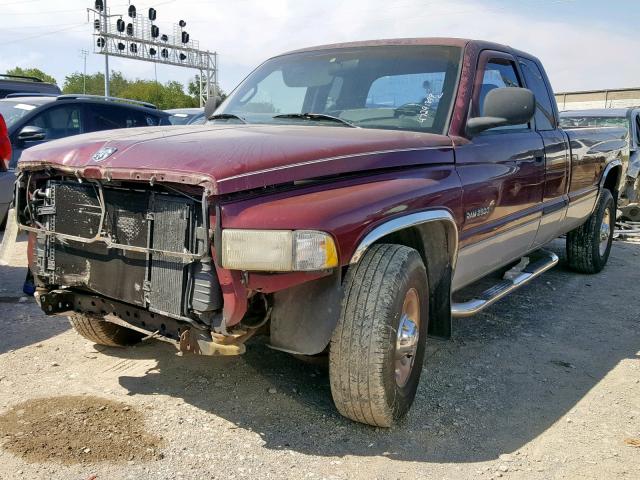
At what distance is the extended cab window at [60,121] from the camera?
782 cm

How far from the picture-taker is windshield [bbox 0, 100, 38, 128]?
771 centimetres

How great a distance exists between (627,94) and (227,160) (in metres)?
29.5

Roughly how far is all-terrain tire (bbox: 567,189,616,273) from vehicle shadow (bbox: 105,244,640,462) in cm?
137

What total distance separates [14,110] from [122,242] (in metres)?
6.24

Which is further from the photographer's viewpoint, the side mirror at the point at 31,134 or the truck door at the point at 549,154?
the side mirror at the point at 31,134

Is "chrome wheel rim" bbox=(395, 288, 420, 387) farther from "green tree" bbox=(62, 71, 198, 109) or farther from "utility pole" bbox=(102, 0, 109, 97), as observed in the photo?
"green tree" bbox=(62, 71, 198, 109)

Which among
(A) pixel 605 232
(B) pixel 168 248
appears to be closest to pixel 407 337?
(B) pixel 168 248

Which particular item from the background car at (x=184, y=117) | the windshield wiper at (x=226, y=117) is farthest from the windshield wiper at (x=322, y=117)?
the background car at (x=184, y=117)

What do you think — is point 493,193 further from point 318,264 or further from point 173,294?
point 173,294

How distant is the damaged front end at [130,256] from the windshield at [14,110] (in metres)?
5.36

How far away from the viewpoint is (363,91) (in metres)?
3.73

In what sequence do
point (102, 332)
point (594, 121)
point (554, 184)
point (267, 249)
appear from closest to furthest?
1. point (267, 249)
2. point (102, 332)
3. point (554, 184)
4. point (594, 121)

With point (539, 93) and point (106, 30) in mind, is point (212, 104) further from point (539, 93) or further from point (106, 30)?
point (106, 30)

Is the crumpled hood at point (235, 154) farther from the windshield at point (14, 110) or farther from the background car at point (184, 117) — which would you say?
the background car at point (184, 117)
